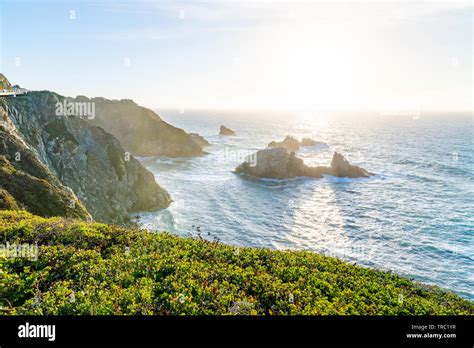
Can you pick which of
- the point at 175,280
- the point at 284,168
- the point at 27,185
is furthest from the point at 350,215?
the point at 175,280

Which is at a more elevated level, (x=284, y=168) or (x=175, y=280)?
(x=175, y=280)

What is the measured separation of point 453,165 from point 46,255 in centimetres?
9893

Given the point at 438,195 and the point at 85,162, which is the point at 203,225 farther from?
the point at 438,195

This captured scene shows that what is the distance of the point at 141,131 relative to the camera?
10862cm

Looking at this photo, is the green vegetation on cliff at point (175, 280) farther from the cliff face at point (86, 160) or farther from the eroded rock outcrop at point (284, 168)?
Result: the eroded rock outcrop at point (284, 168)

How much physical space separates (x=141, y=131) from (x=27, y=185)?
287ft

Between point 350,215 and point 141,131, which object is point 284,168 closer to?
point 350,215

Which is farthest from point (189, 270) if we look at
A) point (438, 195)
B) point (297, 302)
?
point (438, 195)

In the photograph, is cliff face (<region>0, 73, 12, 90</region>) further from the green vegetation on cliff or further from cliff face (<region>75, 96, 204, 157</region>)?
cliff face (<region>75, 96, 204, 157</region>)

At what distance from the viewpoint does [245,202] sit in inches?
2126

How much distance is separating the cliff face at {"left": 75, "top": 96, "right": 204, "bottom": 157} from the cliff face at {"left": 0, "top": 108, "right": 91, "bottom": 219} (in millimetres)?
74279

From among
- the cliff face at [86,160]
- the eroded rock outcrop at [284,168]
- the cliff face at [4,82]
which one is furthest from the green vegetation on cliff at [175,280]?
the eroded rock outcrop at [284,168]

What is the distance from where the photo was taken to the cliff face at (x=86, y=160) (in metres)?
36.8

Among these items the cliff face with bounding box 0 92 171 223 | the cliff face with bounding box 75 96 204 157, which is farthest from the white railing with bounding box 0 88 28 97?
the cliff face with bounding box 75 96 204 157
